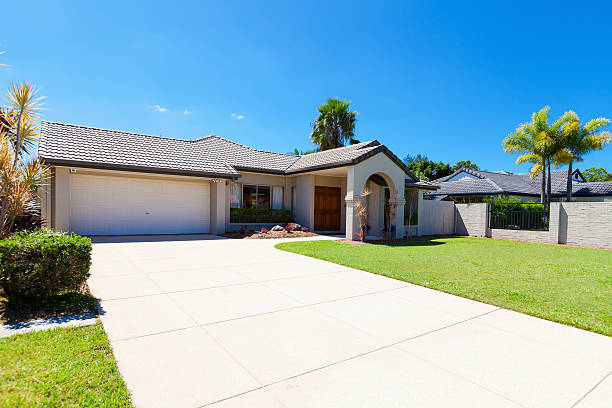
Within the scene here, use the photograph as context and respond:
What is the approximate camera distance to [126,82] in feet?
49.4

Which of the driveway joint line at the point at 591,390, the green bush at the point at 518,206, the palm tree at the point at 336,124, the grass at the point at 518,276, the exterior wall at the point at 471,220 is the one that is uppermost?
the palm tree at the point at 336,124

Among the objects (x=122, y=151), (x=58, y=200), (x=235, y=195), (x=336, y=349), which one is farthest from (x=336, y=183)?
(x=336, y=349)

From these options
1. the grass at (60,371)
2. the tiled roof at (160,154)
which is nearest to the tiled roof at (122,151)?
the tiled roof at (160,154)

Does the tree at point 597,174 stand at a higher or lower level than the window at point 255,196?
higher

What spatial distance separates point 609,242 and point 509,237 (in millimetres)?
3958

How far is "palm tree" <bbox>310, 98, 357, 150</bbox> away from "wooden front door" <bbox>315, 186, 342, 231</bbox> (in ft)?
31.8

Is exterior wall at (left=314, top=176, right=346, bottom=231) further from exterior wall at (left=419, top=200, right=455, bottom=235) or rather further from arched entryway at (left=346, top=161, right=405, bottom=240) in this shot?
exterior wall at (left=419, top=200, right=455, bottom=235)

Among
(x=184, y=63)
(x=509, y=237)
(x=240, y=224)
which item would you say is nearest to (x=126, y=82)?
(x=184, y=63)

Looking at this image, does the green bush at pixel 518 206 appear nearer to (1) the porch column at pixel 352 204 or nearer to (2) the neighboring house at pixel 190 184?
(2) the neighboring house at pixel 190 184

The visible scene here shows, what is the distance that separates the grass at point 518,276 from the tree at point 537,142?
465 inches

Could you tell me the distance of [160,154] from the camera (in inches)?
617

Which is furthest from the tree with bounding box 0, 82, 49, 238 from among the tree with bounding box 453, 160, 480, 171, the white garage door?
the tree with bounding box 453, 160, 480, 171

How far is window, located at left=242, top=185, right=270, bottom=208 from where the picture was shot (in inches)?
693

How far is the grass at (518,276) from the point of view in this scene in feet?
16.3
